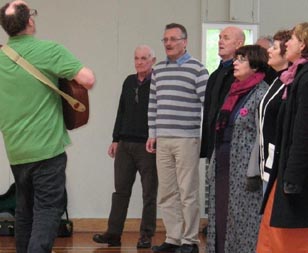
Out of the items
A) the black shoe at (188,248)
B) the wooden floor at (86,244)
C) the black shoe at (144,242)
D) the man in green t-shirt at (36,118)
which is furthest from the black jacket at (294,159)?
the black shoe at (144,242)

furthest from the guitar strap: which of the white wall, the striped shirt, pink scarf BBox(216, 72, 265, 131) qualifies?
the white wall

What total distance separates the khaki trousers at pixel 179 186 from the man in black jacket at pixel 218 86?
8.1 inches

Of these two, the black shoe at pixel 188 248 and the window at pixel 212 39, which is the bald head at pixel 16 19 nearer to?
the black shoe at pixel 188 248

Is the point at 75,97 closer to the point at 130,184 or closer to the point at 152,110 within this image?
the point at 152,110

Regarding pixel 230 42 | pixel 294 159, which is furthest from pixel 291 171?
pixel 230 42

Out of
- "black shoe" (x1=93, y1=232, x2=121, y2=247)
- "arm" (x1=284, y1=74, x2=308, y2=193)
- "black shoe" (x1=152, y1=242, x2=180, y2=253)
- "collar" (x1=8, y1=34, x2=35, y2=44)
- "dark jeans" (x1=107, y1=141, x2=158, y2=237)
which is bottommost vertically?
"black shoe" (x1=93, y1=232, x2=121, y2=247)

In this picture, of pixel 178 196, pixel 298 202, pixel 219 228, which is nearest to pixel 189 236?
pixel 178 196

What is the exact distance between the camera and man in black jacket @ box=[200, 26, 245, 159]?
4.02 m

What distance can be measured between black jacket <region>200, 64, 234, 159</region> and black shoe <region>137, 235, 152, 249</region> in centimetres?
119

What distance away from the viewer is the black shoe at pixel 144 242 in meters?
5.20

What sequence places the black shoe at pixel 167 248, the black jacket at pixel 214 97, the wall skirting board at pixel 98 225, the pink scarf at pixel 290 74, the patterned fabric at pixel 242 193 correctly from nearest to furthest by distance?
the pink scarf at pixel 290 74
the patterned fabric at pixel 242 193
the black jacket at pixel 214 97
the black shoe at pixel 167 248
the wall skirting board at pixel 98 225

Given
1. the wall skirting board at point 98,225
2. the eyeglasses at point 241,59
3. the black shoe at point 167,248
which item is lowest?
the wall skirting board at point 98,225

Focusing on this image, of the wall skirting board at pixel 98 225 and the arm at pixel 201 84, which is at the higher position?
the arm at pixel 201 84

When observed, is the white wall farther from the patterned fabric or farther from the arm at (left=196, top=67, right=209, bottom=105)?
the patterned fabric
